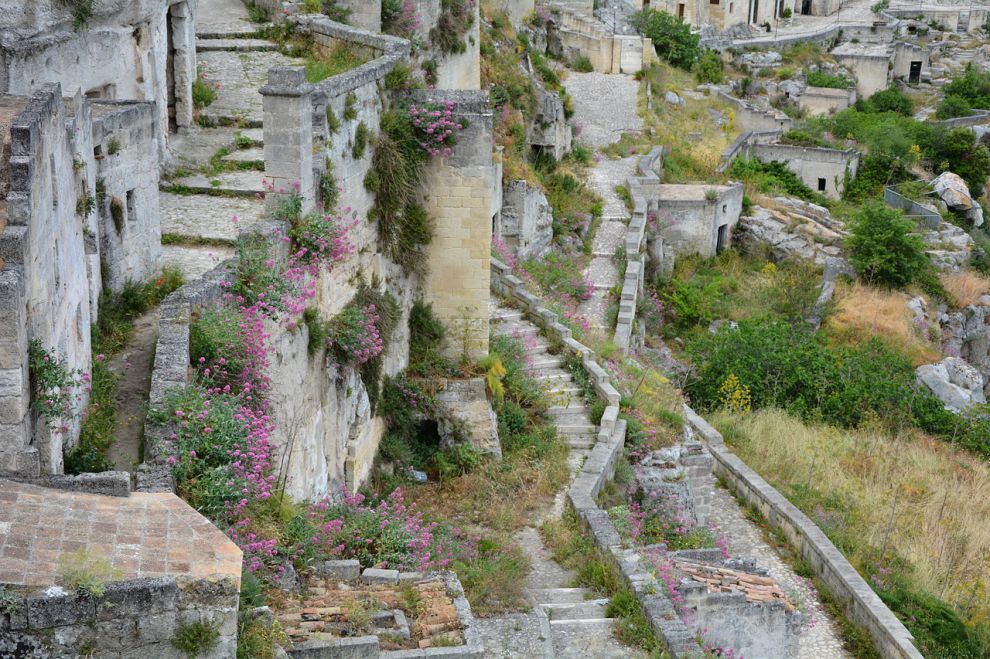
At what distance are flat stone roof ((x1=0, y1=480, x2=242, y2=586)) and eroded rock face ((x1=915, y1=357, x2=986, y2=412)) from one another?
20.0 metres

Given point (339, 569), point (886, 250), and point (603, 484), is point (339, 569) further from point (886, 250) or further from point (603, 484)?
point (886, 250)

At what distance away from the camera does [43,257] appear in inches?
276

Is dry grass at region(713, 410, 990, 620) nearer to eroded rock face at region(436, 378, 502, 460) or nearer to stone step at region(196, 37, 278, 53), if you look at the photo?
eroded rock face at region(436, 378, 502, 460)

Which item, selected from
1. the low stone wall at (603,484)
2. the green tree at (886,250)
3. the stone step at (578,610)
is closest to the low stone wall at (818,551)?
the low stone wall at (603,484)

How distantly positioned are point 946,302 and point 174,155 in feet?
70.7

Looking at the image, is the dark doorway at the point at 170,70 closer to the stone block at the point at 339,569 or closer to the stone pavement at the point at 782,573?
the stone block at the point at 339,569

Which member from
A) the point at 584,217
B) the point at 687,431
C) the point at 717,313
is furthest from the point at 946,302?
the point at 687,431

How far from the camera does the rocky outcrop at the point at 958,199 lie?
36.3m

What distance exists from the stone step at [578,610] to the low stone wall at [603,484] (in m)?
0.37

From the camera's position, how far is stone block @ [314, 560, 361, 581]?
9.12m

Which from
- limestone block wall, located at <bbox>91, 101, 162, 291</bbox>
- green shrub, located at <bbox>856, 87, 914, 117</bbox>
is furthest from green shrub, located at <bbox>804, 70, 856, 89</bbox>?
limestone block wall, located at <bbox>91, 101, 162, 291</bbox>

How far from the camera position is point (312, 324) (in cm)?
1123

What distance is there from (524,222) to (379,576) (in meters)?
14.1

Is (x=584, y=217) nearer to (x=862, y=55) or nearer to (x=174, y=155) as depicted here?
(x=174, y=155)
